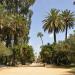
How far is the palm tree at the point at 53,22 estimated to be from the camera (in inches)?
2911

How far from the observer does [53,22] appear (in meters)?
74.5

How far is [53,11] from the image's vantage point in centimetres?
7512

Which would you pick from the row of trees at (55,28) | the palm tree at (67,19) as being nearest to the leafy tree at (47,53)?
the row of trees at (55,28)

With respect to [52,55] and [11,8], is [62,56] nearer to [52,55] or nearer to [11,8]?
[52,55]

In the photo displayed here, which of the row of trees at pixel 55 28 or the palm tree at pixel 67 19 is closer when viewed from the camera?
the row of trees at pixel 55 28

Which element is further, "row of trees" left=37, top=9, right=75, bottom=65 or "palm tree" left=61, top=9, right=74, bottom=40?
"palm tree" left=61, top=9, right=74, bottom=40

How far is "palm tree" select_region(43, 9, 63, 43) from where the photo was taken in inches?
2911

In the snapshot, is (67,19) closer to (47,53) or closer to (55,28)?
(55,28)

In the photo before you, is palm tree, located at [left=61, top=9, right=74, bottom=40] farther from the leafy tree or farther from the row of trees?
the leafy tree

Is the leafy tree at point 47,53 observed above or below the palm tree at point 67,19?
below

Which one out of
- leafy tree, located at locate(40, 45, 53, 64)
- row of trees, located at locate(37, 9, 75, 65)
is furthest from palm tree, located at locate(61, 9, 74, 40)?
leafy tree, located at locate(40, 45, 53, 64)

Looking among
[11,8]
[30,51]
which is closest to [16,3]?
[11,8]

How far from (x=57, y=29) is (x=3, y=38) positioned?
16709mm

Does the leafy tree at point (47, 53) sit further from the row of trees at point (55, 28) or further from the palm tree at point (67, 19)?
the palm tree at point (67, 19)
